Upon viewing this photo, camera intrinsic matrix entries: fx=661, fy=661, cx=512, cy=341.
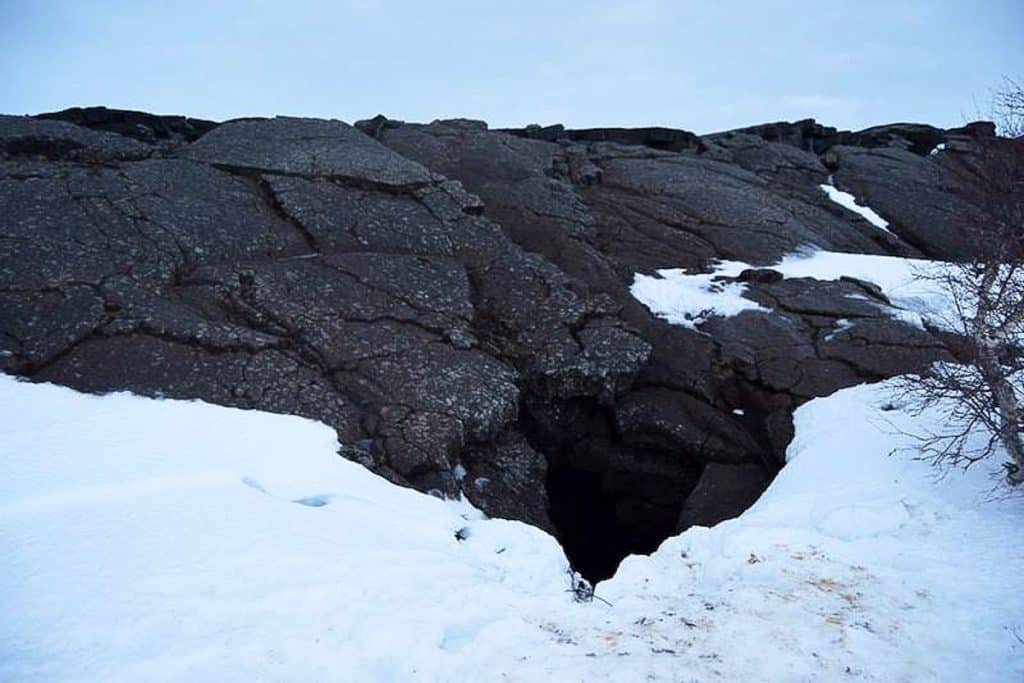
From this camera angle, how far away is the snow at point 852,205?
15.7 meters

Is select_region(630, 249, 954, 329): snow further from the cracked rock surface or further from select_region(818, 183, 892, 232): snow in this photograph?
select_region(818, 183, 892, 232): snow

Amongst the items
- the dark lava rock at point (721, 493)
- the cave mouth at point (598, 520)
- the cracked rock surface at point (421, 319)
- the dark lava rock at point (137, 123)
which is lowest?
the cave mouth at point (598, 520)

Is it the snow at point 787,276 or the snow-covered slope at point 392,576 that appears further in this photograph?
the snow at point 787,276

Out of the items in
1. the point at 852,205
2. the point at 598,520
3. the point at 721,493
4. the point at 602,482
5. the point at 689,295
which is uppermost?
the point at 852,205

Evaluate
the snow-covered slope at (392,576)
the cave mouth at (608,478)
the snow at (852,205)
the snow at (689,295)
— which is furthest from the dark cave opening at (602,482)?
the snow at (852,205)

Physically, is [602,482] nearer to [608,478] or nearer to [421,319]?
[608,478]

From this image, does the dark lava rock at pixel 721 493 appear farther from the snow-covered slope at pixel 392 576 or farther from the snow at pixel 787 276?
the snow at pixel 787 276

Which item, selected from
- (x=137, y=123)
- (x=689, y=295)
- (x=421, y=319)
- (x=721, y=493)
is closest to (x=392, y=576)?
(x=421, y=319)

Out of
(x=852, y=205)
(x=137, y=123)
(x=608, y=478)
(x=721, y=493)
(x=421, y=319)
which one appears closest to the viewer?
(x=721, y=493)

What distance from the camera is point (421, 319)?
7.96 metres

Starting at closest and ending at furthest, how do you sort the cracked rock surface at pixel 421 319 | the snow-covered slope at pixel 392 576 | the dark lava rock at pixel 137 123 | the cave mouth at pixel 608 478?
A: the snow-covered slope at pixel 392 576 → the cracked rock surface at pixel 421 319 → the cave mouth at pixel 608 478 → the dark lava rock at pixel 137 123

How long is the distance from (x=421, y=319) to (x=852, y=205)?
13.2 meters

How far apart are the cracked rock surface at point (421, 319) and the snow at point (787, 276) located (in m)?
0.27

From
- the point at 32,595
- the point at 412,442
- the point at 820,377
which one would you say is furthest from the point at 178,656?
the point at 820,377
